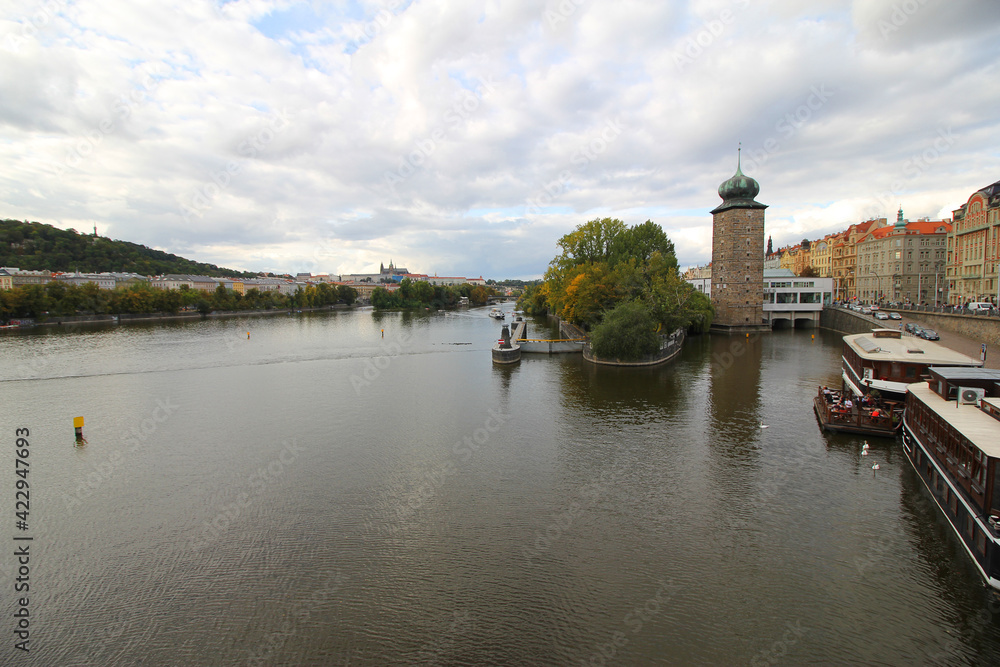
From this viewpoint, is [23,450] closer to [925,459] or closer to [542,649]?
[542,649]

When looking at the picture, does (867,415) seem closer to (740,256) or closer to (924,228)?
(740,256)

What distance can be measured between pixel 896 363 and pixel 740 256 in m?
42.4

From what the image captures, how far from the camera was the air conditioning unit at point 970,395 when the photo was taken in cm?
1252

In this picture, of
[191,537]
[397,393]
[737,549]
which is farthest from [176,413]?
[737,549]

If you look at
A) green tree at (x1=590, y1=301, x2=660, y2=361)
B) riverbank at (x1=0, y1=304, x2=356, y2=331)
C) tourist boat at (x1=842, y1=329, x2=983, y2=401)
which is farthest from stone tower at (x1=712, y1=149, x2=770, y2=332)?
riverbank at (x1=0, y1=304, x2=356, y2=331)

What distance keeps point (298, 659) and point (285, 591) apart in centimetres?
190

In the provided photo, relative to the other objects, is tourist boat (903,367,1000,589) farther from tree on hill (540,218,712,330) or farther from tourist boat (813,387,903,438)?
tree on hill (540,218,712,330)

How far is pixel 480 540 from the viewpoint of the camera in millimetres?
11406

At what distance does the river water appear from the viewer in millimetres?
8453

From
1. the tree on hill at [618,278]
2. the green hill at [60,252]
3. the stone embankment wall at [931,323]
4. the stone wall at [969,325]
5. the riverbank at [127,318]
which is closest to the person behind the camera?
the stone wall at [969,325]

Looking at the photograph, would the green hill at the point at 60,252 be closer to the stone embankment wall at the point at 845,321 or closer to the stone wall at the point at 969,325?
the stone embankment wall at the point at 845,321

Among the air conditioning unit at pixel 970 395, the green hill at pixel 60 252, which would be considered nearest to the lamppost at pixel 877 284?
the air conditioning unit at pixel 970 395

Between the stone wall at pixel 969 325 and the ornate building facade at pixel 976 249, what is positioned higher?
the ornate building facade at pixel 976 249

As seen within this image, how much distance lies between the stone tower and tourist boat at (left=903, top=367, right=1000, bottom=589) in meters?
44.7
